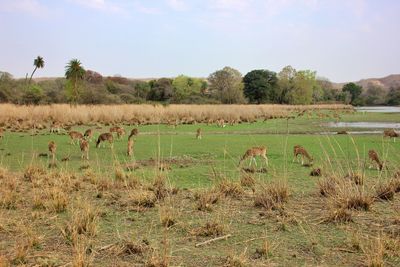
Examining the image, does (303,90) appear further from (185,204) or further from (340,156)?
(185,204)

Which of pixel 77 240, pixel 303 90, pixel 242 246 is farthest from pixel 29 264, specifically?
pixel 303 90

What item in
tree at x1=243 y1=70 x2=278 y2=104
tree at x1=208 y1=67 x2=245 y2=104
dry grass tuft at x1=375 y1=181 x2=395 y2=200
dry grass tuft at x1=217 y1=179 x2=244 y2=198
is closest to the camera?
dry grass tuft at x1=375 y1=181 x2=395 y2=200

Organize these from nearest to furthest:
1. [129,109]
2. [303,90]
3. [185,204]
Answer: [185,204] → [129,109] → [303,90]

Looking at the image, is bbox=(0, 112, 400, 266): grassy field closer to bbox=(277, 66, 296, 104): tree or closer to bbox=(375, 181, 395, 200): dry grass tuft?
bbox=(375, 181, 395, 200): dry grass tuft

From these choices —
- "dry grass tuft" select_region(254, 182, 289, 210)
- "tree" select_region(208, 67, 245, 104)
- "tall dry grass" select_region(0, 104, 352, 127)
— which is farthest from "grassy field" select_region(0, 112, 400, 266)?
"tree" select_region(208, 67, 245, 104)

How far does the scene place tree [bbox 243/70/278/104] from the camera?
101 metres

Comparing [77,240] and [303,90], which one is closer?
[77,240]

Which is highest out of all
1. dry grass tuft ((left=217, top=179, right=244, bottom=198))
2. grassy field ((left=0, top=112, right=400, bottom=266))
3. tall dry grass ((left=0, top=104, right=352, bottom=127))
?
tall dry grass ((left=0, top=104, right=352, bottom=127))

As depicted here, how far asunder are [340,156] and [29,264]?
11672 millimetres

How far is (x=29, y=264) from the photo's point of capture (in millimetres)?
5145

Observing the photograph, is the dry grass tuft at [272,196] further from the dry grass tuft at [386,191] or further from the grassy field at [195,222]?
the dry grass tuft at [386,191]

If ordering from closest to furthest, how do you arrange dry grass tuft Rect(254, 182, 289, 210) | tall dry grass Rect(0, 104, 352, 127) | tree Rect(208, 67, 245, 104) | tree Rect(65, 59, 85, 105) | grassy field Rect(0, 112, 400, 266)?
grassy field Rect(0, 112, 400, 266) < dry grass tuft Rect(254, 182, 289, 210) < tall dry grass Rect(0, 104, 352, 127) < tree Rect(65, 59, 85, 105) < tree Rect(208, 67, 245, 104)

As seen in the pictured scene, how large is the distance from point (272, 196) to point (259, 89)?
94507 millimetres

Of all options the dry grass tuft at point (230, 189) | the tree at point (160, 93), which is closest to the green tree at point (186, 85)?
the tree at point (160, 93)
